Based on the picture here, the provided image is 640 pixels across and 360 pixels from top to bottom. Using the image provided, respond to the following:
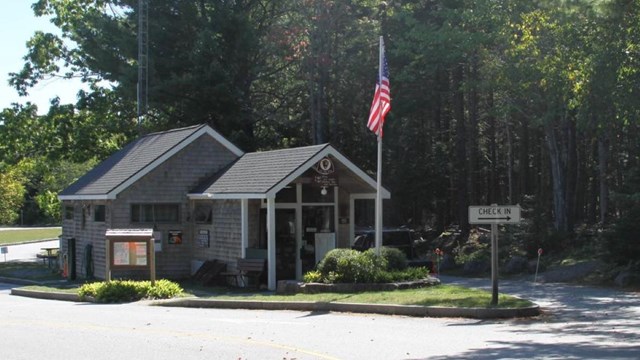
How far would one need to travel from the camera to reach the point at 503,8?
30.7 meters

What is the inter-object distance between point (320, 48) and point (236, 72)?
4.79m

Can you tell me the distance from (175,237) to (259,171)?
186 inches

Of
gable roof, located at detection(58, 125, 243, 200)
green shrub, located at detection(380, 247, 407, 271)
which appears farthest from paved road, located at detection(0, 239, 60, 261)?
green shrub, located at detection(380, 247, 407, 271)

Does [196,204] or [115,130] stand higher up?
[115,130]

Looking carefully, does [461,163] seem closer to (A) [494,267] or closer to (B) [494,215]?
(A) [494,267]

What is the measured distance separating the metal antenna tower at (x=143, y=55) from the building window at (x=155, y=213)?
11.0 m

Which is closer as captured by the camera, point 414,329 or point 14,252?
point 414,329

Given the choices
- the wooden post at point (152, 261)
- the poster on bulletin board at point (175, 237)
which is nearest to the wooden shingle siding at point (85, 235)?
the poster on bulletin board at point (175, 237)

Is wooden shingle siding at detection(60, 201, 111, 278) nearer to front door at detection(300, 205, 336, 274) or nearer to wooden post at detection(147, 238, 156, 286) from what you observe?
wooden post at detection(147, 238, 156, 286)

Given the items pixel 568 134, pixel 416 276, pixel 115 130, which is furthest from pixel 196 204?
pixel 568 134

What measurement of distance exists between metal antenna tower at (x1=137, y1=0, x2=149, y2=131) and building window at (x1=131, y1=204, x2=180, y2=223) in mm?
11019

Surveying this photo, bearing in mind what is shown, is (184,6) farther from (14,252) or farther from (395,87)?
(14,252)

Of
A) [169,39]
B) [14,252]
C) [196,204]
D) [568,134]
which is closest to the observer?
[196,204]

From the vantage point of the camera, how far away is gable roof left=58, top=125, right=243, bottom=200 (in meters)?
26.7
